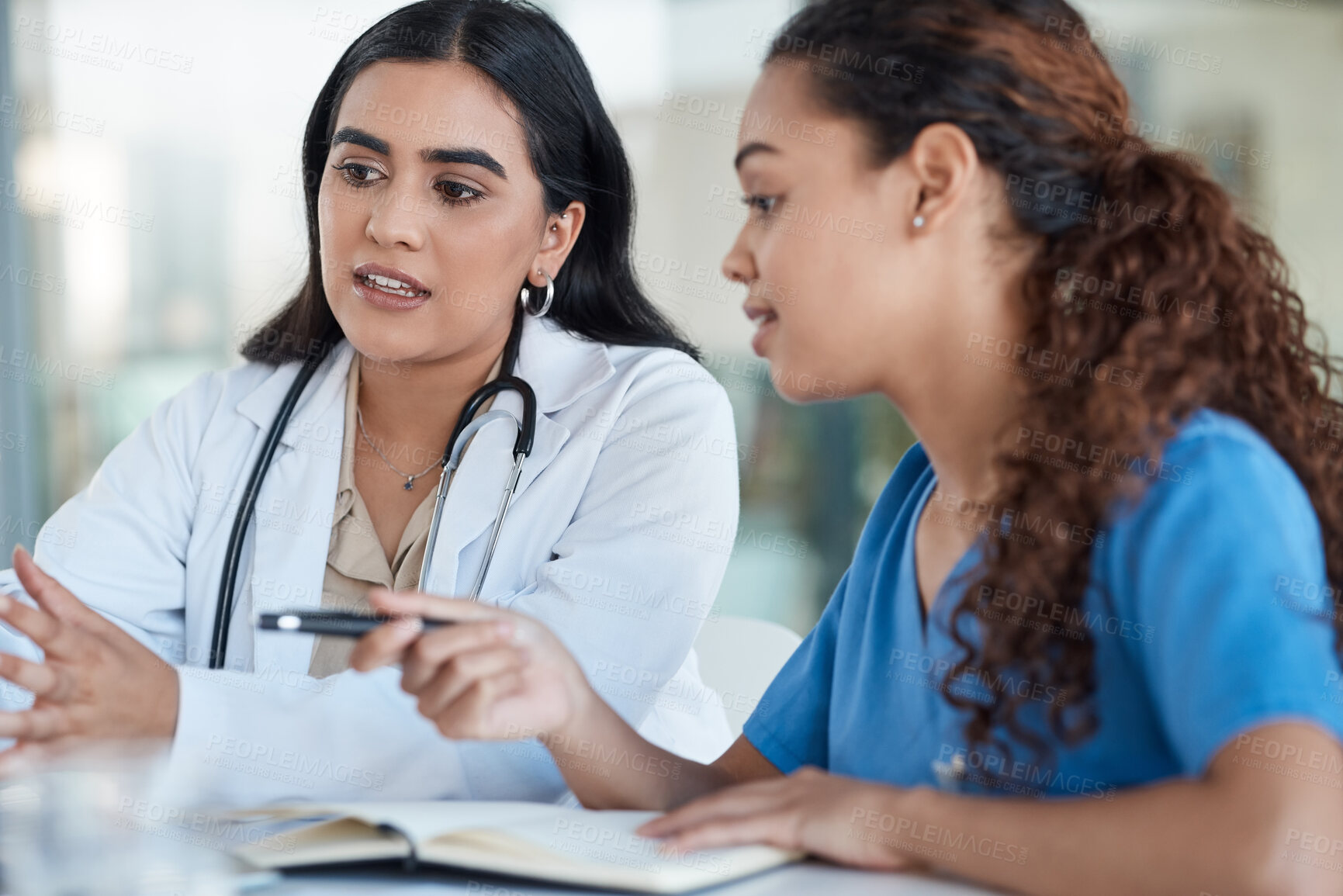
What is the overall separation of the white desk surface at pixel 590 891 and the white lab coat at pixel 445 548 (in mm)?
454

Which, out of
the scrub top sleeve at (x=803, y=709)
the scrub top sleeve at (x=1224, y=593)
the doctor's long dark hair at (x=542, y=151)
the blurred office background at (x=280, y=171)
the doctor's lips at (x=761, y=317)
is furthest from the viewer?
the blurred office background at (x=280, y=171)

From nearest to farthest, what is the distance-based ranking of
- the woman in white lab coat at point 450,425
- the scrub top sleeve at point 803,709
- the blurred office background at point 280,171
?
1. the scrub top sleeve at point 803,709
2. the woman in white lab coat at point 450,425
3. the blurred office background at point 280,171

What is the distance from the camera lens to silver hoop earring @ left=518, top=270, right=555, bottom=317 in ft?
5.96

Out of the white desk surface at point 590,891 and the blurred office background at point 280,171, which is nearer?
the white desk surface at point 590,891

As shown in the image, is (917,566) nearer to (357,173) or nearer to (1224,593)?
(1224,593)

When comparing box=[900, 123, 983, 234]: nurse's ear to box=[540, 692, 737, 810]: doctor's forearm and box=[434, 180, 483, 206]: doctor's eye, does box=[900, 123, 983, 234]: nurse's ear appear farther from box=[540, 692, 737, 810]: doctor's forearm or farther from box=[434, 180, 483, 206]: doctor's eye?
box=[434, 180, 483, 206]: doctor's eye

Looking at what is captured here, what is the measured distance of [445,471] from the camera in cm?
164

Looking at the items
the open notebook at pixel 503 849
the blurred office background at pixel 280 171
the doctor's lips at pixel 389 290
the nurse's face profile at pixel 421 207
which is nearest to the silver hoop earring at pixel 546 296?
the nurse's face profile at pixel 421 207

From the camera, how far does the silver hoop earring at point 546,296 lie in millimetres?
1815

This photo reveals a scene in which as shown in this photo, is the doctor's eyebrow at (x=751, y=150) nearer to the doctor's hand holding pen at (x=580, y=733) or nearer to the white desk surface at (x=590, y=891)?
the doctor's hand holding pen at (x=580, y=733)

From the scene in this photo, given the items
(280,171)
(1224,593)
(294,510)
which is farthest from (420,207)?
(280,171)

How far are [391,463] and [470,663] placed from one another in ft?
2.94

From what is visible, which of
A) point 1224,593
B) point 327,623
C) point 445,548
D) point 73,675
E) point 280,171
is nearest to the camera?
point 1224,593

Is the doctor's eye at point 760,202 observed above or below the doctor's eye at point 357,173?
below
